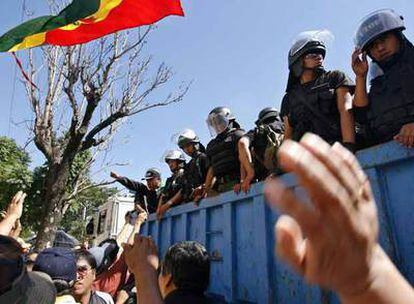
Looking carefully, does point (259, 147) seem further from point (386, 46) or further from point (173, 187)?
point (173, 187)

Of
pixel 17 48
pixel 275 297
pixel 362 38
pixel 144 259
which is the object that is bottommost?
pixel 275 297

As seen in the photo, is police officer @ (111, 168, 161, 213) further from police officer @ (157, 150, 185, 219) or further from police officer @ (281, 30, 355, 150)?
police officer @ (281, 30, 355, 150)

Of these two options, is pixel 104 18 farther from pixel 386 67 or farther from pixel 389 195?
pixel 389 195

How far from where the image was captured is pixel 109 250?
3.68m

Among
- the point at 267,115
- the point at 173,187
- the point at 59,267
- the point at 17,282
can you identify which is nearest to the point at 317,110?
the point at 267,115

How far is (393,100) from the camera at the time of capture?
83.0 inches

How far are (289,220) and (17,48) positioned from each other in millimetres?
4601

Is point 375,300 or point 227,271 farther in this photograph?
point 227,271

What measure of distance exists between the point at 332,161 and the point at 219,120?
11.3 feet

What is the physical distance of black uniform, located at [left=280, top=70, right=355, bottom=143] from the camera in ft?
8.30

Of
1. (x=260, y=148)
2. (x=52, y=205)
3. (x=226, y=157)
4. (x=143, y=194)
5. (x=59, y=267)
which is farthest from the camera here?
(x=52, y=205)

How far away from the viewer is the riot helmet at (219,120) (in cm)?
392

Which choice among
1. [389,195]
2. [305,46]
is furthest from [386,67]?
[389,195]

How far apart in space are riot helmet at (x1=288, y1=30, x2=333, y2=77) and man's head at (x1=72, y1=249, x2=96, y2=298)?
7.07 feet
